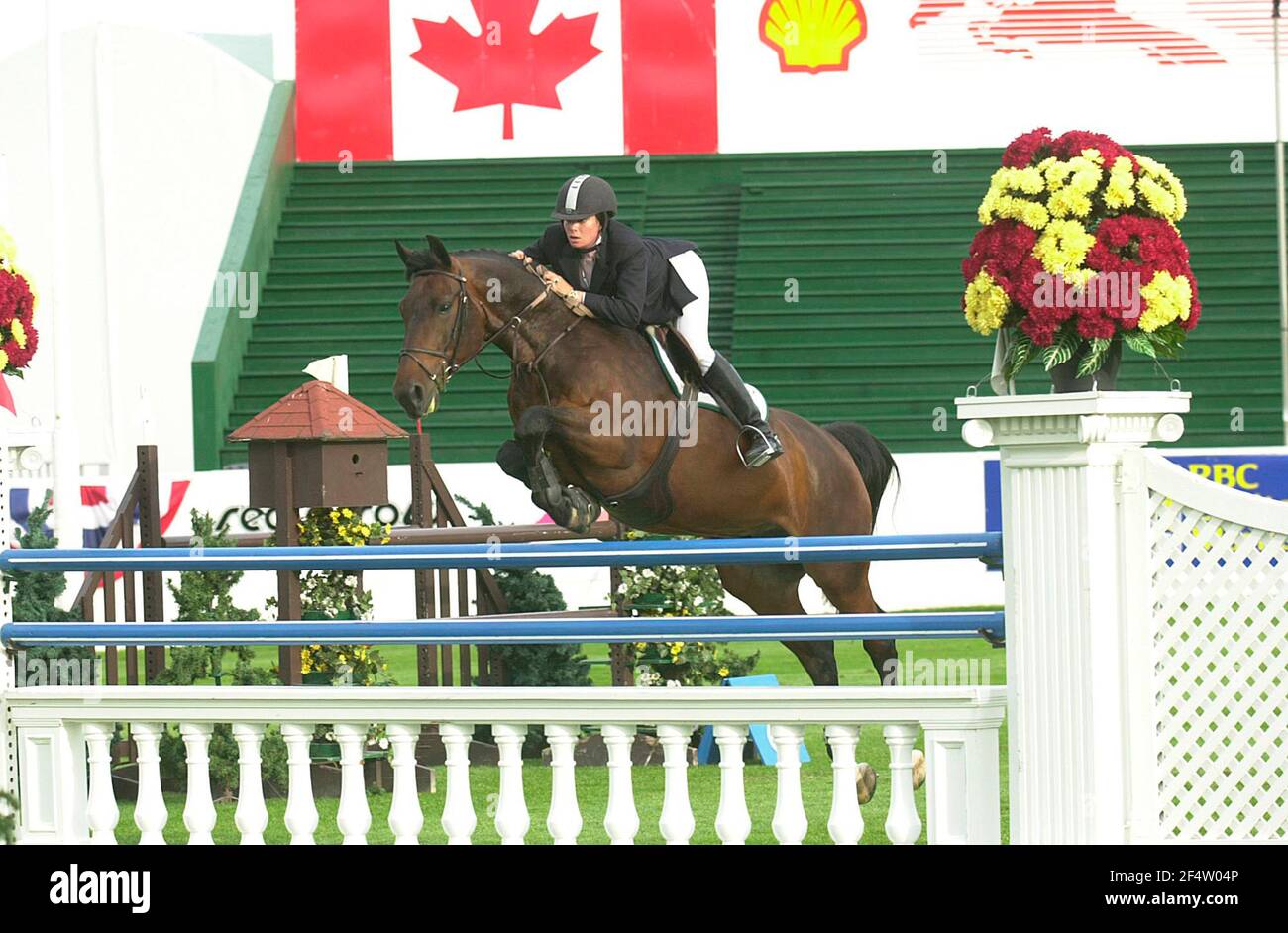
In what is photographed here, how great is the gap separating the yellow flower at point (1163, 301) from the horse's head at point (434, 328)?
6.97ft

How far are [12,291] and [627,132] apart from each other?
15.3 m

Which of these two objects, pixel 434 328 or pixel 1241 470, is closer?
pixel 434 328

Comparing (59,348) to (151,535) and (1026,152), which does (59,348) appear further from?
(1026,152)

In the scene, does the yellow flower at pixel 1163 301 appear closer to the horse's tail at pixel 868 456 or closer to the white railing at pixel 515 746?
the white railing at pixel 515 746

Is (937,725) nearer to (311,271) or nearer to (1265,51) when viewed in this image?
(311,271)

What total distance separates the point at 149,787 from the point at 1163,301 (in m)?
2.21

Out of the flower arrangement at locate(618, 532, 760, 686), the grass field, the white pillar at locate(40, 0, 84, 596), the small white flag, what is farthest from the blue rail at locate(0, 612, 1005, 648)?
the white pillar at locate(40, 0, 84, 596)

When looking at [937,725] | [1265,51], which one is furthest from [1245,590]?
[1265,51]

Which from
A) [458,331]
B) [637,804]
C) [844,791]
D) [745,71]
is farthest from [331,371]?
[745,71]

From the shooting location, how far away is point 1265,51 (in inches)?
757

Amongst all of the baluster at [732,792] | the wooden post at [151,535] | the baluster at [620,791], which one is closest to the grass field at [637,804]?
the wooden post at [151,535]

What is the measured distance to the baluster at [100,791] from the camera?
3.84 meters

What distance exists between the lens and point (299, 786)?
147 inches
